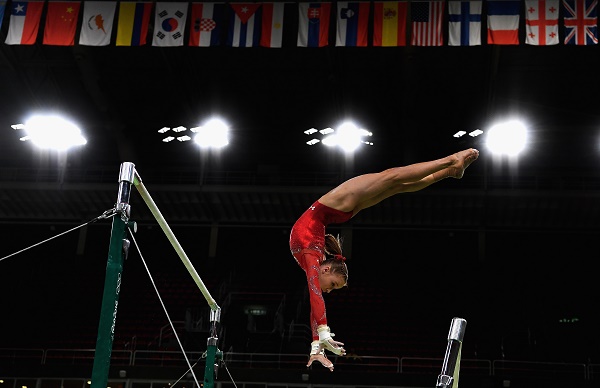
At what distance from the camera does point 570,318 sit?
65.9 feet

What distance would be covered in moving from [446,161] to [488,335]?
45.1 ft

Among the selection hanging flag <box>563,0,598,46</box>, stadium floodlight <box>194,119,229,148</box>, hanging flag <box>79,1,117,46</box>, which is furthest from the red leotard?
stadium floodlight <box>194,119,229,148</box>

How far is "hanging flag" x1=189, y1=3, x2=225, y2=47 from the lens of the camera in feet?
52.3

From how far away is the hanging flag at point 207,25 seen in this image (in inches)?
627

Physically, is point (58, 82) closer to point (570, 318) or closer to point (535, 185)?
point (535, 185)

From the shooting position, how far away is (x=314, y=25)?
1584 cm

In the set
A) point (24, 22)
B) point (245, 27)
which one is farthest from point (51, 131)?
point (245, 27)

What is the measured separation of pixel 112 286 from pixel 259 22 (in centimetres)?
1275

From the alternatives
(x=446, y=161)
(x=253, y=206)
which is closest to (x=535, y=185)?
(x=253, y=206)

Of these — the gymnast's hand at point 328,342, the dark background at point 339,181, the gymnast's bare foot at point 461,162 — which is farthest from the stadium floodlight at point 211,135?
the gymnast's hand at point 328,342

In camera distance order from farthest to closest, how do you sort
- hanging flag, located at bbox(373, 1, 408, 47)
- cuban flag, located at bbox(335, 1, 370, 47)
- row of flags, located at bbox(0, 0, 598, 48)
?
1. cuban flag, located at bbox(335, 1, 370, 47)
2. hanging flag, located at bbox(373, 1, 408, 47)
3. row of flags, located at bbox(0, 0, 598, 48)

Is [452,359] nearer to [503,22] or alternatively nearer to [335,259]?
[335,259]

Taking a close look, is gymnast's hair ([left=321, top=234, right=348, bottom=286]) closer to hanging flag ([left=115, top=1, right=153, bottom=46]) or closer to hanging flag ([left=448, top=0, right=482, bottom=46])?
hanging flag ([left=448, top=0, right=482, bottom=46])

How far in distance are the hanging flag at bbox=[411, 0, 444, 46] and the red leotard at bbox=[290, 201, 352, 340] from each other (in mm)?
10460
